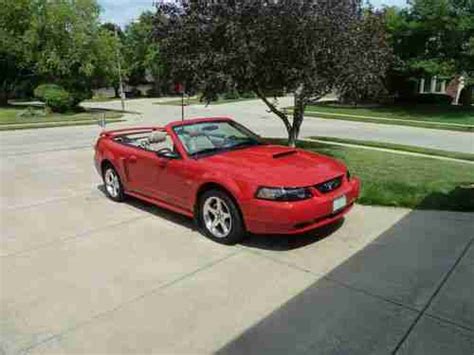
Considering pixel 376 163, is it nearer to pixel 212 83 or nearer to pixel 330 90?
pixel 330 90

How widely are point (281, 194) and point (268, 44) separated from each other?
503 centimetres

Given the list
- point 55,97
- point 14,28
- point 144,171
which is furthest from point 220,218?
point 14,28

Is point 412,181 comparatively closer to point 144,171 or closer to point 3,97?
point 144,171

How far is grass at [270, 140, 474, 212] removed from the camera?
602 centimetres

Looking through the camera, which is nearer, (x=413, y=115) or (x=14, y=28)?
(x=413, y=115)

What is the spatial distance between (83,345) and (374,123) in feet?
67.9

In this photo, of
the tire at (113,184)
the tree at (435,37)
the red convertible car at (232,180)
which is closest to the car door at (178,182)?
the red convertible car at (232,180)

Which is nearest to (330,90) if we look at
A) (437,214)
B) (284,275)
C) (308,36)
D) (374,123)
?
(308,36)

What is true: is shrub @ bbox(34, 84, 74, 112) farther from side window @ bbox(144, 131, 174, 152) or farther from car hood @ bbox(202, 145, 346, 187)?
car hood @ bbox(202, 145, 346, 187)

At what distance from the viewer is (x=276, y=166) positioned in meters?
4.68

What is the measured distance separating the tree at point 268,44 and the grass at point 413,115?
1308cm

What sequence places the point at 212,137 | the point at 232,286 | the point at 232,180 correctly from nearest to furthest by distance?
the point at 232,286, the point at 232,180, the point at 212,137

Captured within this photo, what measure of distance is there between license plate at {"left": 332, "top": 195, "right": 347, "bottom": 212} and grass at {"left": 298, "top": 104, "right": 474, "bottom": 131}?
17145 mm

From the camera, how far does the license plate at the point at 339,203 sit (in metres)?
4.51
